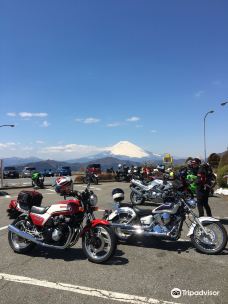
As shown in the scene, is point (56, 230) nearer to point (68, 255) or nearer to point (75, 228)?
point (75, 228)

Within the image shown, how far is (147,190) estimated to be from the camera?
13.9 metres

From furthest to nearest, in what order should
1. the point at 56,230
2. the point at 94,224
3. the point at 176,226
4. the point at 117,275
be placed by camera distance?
the point at 176,226
the point at 56,230
the point at 94,224
the point at 117,275

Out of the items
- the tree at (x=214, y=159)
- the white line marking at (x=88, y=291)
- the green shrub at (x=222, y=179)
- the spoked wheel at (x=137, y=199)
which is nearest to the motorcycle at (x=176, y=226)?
the white line marking at (x=88, y=291)

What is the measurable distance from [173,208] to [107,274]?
83.4 inches

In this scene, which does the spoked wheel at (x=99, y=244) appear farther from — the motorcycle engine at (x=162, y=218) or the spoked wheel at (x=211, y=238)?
the spoked wheel at (x=211, y=238)

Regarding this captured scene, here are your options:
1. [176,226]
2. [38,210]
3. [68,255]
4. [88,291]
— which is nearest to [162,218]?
[176,226]

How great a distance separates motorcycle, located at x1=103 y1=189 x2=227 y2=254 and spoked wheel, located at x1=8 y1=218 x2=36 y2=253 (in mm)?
1913

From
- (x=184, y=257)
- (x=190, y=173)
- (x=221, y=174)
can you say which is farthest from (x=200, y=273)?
(x=221, y=174)

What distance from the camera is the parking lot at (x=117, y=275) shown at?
5086 mm

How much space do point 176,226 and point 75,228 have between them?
6.75 feet

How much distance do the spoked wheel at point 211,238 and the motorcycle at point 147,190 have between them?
6.02 metres

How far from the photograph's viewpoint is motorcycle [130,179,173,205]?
13633mm

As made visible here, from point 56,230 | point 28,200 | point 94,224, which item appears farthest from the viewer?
point 28,200

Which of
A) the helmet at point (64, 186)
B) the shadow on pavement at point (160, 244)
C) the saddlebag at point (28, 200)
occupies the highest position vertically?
the helmet at point (64, 186)
